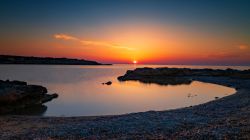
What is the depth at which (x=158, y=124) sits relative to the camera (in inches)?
778

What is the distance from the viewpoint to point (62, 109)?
120 ft

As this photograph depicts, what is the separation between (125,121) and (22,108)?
19.8m

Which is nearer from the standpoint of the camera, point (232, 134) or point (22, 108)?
point (232, 134)

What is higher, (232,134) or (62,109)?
(232,134)

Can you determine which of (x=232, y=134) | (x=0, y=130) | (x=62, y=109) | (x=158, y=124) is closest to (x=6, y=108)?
(x=62, y=109)

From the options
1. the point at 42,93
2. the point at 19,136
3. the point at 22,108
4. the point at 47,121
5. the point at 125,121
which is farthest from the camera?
the point at 42,93

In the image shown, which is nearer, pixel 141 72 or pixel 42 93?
pixel 42 93

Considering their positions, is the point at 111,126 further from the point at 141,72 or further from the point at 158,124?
the point at 141,72

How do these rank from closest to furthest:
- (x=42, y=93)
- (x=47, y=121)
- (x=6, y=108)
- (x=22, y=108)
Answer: (x=47, y=121), (x=6, y=108), (x=22, y=108), (x=42, y=93)

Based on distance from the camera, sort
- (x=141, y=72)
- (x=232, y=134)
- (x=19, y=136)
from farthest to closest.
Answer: (x=141, y=72) < (x=19, y=136) < (x=232, y=134)

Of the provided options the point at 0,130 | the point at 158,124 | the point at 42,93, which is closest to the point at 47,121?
the point at 0,130

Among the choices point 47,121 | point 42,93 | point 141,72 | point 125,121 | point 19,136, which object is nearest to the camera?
point 19,136

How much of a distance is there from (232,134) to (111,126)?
8.84 meters

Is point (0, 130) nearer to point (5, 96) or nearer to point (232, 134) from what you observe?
point (5, 96)
